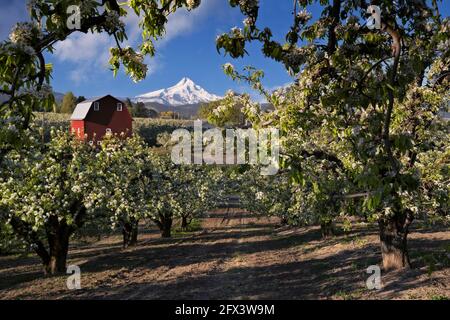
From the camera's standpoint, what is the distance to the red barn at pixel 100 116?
7488 cm

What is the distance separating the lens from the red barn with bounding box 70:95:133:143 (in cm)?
7488

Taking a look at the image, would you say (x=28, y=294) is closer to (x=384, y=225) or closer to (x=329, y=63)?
(x=384, y=225)

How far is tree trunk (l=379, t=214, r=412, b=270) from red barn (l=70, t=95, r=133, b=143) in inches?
2381

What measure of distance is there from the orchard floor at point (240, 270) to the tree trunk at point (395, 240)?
570mm

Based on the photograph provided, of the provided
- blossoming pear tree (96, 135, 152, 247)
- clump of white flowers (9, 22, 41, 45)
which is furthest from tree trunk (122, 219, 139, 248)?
clump of white flowers (9, 22, 41, 45)

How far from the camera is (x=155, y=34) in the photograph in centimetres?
548

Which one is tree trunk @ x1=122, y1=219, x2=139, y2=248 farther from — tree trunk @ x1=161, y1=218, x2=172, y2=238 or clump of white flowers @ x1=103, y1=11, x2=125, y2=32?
clump of white flowers @ x1=103, y1=11, x2=125, y2=32

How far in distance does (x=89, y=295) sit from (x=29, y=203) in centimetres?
535

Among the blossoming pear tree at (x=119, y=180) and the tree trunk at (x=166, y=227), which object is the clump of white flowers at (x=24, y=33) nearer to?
the blossoming pear tree at (x=119, y=180)

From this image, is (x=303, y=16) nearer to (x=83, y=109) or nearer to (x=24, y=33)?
(x=24, y=33)

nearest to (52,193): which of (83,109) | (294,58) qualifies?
(294,58)

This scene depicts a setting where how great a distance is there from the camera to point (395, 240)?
59.3 ft

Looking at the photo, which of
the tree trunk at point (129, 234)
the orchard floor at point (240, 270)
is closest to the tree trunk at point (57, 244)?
the orchard floor at point (240, 270)

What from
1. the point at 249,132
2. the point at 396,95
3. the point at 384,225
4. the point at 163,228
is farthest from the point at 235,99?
the point at 163,228
